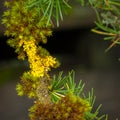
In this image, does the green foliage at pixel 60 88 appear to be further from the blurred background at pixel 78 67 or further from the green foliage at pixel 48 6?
the blurred background at pixel 78 67

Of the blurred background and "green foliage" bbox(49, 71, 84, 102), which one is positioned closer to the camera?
"green foliage" bbox(49, 71, 84, 102)

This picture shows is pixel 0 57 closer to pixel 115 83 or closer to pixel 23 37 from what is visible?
pixel 115 83

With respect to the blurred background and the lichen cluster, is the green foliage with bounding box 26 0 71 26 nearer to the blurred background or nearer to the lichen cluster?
the lichen cluster

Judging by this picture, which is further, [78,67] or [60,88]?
[78,67]

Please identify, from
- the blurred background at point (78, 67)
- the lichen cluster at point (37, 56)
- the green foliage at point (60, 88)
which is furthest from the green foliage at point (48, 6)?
the blurred background at point (78, 67)

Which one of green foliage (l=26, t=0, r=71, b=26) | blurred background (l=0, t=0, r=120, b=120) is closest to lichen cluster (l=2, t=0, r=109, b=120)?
green foliage (l=26, t=0, r=71, b=26)

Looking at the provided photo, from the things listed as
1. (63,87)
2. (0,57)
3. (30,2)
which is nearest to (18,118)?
(0,57)

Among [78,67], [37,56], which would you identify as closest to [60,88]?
[37,56]

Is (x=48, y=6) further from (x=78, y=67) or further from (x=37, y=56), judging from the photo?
(x=78, y=67)
